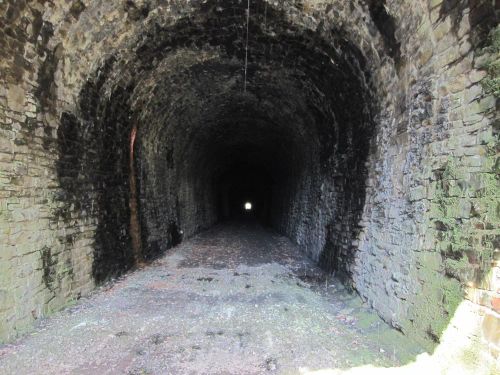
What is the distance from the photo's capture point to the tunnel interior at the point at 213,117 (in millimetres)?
6188

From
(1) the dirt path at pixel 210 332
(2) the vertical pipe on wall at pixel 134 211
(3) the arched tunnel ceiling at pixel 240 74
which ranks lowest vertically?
(1) the dirt path at pixel 210 332

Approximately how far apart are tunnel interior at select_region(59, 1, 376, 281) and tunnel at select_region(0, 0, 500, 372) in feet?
0.16

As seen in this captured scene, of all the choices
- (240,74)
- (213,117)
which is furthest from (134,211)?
(213,117)

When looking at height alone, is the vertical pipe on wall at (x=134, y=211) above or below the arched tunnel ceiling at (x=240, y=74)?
below

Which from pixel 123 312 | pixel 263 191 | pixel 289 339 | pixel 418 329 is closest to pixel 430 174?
pixel 418 329

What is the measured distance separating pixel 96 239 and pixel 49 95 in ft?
9.01

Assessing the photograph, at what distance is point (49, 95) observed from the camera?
5.06 meters

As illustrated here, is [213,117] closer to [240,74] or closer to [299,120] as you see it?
[299,120]

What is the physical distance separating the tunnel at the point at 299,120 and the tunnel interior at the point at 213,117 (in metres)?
0.05

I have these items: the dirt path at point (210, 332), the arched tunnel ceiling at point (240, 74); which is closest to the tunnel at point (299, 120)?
the arched tunnel ceiling at point (240, 74)

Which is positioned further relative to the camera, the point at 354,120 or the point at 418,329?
the point at 354,120

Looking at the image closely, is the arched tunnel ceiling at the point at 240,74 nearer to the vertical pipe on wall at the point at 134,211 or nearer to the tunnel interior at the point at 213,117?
the tunnel interior at the point at 213,117

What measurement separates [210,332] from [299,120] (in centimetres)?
709

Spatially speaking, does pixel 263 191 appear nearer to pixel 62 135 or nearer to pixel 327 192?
pixel 327 192
